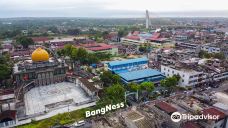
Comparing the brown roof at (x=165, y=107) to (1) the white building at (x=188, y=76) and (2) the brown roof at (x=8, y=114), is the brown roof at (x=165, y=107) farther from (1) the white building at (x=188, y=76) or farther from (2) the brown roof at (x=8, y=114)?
(2) the brown roof at (x=8, y=114)

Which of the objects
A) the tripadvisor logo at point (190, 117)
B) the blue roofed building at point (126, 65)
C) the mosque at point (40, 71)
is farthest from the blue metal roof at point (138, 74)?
the tripadvisor logo at point (190, 117)

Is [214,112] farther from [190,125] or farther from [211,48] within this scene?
[211,48]

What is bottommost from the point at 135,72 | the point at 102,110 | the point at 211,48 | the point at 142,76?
the point at 102,110

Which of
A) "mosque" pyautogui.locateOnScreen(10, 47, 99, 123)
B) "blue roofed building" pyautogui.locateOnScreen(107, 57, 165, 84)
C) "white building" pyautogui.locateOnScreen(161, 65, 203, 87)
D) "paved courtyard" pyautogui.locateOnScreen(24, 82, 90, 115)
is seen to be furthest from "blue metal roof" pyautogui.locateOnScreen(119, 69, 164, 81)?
"paved courtyard" pyautogui.locateOnScreen(24, 82, 90, 115)

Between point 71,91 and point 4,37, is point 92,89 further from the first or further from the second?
point 4,37

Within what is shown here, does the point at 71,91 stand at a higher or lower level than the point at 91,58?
lower

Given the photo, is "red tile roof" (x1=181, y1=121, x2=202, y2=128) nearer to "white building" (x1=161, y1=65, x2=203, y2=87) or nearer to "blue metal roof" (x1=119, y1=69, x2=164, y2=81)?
"white building" (x1=161, y1=65, x2=203, y2=87)

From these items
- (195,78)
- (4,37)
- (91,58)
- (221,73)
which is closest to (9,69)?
(91,58)

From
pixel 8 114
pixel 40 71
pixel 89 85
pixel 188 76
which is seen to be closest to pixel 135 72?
pixel 188 76
